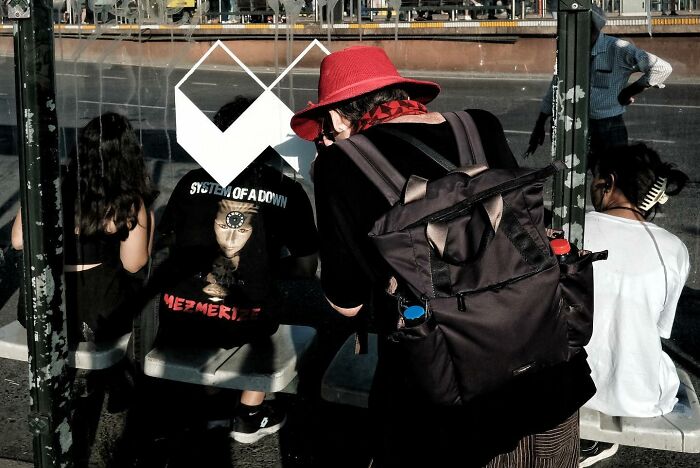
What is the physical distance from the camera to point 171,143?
141 inches

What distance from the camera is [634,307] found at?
2822 mm

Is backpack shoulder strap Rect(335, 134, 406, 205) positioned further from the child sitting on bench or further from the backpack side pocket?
the child sitting on bench

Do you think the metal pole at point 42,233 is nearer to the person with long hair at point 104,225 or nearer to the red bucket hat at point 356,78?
the red bucket hat at point 356,78

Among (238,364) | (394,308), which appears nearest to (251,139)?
(238,364)


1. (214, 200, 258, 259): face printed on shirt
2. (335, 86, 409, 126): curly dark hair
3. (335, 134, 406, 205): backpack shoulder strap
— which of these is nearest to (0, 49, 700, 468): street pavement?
(214, 200, 258, 259): face printed on shirt

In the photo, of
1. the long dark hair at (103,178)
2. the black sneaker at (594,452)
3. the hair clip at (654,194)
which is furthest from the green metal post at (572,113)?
the long dark hair at (103,178)

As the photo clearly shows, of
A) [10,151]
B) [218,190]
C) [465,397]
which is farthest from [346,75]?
[10,151]

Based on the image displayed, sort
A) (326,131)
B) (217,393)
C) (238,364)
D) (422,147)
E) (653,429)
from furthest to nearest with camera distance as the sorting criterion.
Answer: (217,393) → (238,364) → (653,429) → (326,131) → (422,147)

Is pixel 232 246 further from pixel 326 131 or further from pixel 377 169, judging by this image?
pixel 377 169

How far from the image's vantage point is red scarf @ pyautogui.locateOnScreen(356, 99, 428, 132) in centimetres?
206

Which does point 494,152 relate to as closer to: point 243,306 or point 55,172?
point 55,172

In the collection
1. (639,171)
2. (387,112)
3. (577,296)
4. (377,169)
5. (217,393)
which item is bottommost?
(217,393)

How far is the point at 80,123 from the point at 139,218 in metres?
0.44

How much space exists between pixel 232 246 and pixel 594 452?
1472 millimetres
